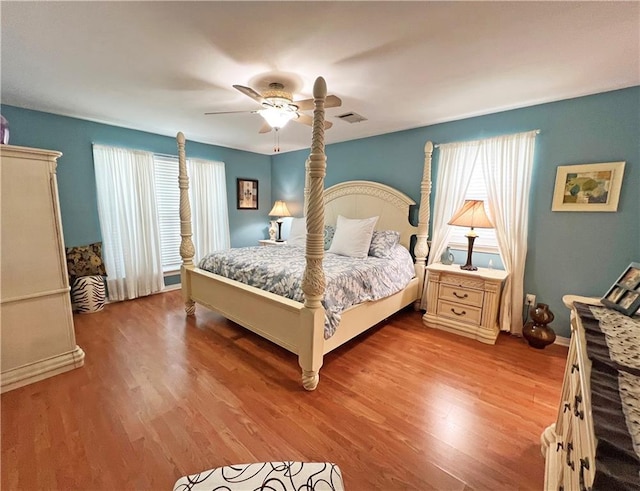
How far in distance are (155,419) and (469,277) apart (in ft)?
9.55

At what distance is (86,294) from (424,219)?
4177 millimetres

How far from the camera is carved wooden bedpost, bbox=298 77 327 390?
171 centimetres

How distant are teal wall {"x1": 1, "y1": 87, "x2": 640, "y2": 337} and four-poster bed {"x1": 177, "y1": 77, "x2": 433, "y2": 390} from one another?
0.89 feet

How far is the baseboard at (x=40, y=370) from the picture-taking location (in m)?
1.86

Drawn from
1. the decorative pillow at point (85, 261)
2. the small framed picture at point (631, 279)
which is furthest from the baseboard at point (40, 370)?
the small framed picture at point (631, 279)

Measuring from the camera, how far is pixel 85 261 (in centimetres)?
324

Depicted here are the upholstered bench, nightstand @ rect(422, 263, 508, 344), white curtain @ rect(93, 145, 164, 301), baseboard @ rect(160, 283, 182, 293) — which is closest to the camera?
the upholstered bench

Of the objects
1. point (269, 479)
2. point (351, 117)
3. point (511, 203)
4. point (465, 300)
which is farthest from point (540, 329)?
point (351, 117)

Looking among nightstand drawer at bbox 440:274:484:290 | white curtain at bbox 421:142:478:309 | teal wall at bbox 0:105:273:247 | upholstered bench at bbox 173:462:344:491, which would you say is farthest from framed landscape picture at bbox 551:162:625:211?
teal wall at bbox 0:105:273:247

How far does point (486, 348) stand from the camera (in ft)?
8.38

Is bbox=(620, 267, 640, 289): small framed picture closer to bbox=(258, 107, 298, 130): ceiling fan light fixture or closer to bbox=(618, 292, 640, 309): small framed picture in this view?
bbox=(618, 292, 640, 309): small framed picture

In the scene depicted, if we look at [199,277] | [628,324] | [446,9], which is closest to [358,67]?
[446,9]

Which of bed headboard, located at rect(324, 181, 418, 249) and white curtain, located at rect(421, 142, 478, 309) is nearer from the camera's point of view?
white curtain, located at rect(421, 142, 478, 309)

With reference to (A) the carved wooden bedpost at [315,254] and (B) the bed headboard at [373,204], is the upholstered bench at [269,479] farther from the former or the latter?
(B) the bed headboard at [373,204]
